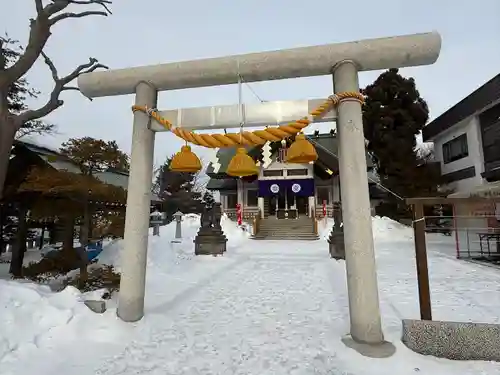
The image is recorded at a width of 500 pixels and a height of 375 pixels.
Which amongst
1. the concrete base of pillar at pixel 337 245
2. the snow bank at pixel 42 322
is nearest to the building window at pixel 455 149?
the concrete base of pillar at pixel 337 245

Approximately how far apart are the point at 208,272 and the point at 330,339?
5.41m

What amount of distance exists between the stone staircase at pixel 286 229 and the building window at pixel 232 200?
432cm

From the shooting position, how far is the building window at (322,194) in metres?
23.4

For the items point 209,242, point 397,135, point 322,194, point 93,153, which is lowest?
point 209,242

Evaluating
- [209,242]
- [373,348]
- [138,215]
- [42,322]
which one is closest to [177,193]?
[209,242]

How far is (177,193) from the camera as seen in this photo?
35.7 meters

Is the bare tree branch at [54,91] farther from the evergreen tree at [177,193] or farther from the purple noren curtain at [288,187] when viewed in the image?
the evergreen tree at [177,193]

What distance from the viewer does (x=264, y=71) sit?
439cm

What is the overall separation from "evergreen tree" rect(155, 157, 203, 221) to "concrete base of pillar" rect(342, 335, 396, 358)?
94.1 ft

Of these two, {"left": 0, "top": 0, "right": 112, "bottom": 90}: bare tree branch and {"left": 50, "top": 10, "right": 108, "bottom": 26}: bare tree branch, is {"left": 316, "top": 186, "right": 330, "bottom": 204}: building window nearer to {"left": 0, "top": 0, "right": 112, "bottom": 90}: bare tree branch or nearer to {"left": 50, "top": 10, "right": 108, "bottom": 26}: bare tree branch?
{"left": 50, "top": 10, "right": 108, "bottom": 26}: bare tree branch

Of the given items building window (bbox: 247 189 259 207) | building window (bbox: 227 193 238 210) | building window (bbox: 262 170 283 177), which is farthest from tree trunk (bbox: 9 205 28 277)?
building window (bbox: 227 193 238 210)

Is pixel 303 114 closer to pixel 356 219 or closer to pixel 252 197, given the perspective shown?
pixel 356 219

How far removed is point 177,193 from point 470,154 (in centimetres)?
2765

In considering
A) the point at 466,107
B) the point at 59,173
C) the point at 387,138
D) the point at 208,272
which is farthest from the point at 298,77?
the point at 387,138
